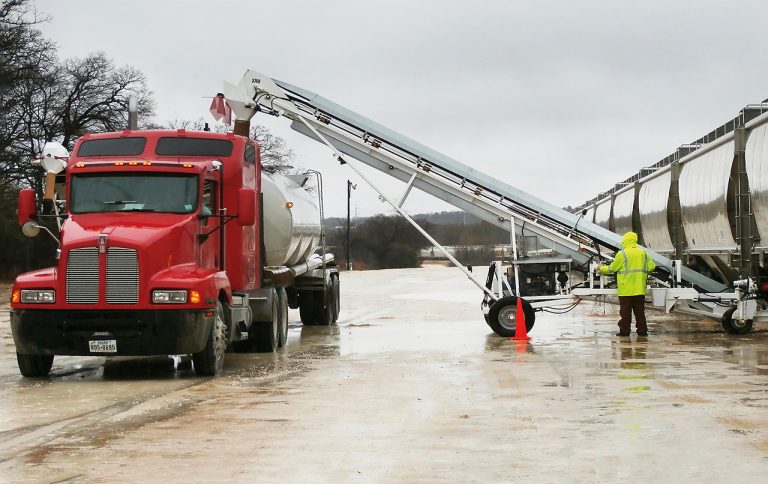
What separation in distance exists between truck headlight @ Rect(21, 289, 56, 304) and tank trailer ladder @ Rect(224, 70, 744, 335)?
7.56 metres

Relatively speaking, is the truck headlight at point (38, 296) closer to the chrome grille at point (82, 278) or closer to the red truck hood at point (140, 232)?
the chrome grille at point (82, 278)

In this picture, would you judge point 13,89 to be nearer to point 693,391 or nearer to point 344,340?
point 344,340

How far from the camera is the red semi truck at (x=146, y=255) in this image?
13.8 metres

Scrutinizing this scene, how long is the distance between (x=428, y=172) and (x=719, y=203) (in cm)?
549

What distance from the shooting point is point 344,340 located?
20.5 m

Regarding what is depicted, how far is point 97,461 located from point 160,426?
1.72 m

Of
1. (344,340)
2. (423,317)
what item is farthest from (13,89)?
(344,340)

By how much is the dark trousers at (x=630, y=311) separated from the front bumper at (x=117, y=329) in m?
9.09

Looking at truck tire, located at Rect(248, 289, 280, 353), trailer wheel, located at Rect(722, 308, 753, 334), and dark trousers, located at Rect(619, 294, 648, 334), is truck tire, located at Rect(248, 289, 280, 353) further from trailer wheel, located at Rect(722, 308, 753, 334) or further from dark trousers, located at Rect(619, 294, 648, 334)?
trailer wheel, located at Rect(722, 308, 753, 334)

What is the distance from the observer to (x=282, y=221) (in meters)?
19.1

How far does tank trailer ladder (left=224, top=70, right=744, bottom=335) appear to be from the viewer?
20.9 m

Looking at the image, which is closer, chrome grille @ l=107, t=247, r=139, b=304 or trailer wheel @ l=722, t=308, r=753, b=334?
chrome grille @ l=107, t=247, r=139, b=304

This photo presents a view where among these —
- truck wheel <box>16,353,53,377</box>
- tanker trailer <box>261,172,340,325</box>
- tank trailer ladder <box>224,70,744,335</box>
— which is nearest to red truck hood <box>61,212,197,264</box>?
truck wheel <box>16,353,53,377</box>

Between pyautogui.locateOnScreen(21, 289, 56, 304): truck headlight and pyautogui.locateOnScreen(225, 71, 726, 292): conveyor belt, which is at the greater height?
pyautogui.locateOnScreen(225, 71, 726, 292): conveyor belt
